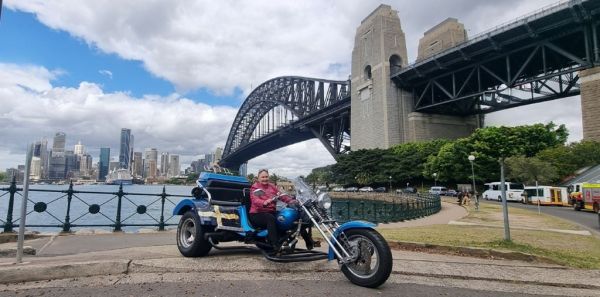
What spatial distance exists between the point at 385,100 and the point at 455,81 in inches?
467

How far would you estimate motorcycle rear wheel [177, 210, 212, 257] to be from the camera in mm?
5801

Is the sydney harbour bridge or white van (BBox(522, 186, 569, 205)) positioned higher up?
the sydney harbour bridge

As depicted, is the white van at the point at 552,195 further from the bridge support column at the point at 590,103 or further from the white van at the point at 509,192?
the bridge support column at the point at 590,103

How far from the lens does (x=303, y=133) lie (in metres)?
94.8

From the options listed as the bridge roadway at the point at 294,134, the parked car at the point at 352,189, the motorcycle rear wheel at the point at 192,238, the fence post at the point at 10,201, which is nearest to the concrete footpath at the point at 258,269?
the motorcycle rear wheel at the point at 192,238

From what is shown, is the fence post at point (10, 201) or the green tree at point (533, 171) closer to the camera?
the fence post at point (10, 201)

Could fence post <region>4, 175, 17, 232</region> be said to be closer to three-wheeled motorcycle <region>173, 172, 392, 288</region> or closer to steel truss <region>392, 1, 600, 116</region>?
three-wheeled motorcycle <region>173, 172, 392, 288</region>

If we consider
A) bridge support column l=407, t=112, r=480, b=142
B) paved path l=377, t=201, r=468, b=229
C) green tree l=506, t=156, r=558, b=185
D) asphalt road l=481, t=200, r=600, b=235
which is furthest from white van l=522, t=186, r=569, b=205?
bridge support column l=407, t=112, r=480, b=142

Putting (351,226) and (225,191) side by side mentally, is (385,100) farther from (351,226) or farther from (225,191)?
(351,226)

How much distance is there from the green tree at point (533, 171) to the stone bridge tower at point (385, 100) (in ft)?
74.0

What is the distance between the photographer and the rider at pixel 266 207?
5137 millimetres

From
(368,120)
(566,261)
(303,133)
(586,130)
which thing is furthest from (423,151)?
(566,261)

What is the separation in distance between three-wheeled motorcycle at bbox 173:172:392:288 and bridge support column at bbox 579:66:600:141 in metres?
51.6

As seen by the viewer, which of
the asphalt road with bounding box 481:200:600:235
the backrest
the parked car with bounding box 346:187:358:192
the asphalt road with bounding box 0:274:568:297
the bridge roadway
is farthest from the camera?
the bridge roadway
